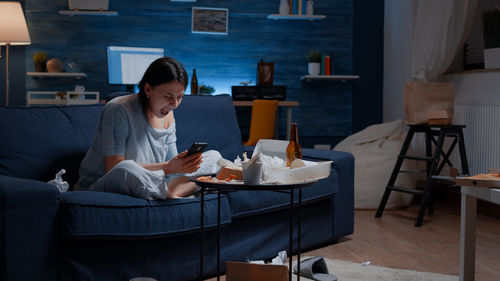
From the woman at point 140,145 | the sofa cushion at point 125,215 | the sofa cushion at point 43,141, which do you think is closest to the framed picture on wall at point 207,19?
the sofa cushion at point 43,141

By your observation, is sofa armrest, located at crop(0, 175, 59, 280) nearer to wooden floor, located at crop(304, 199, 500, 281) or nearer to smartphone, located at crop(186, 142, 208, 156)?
smartphone, located at crop(186, 142, 208, 156)

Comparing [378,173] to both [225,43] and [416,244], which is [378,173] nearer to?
[416,244]

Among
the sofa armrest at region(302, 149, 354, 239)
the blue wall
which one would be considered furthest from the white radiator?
the blue wall

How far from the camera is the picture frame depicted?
6020mm

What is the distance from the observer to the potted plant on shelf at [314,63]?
6086mm

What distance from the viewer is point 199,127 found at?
11.0ft

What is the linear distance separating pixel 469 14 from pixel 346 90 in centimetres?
214

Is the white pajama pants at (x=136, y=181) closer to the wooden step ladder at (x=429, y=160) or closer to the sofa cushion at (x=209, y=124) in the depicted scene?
the sofa cushion at (x=209, y=124)

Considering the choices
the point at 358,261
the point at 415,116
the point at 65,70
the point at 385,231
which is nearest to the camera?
the point at 358,261

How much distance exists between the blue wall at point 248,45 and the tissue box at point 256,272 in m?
4.24

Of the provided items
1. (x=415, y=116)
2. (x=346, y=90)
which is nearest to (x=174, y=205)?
(x=415, y=116)

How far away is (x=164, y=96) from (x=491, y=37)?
2814 millimetres

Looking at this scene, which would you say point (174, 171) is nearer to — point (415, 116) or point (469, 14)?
point (415, 116)

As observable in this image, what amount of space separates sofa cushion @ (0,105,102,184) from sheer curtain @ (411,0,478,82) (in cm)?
303
